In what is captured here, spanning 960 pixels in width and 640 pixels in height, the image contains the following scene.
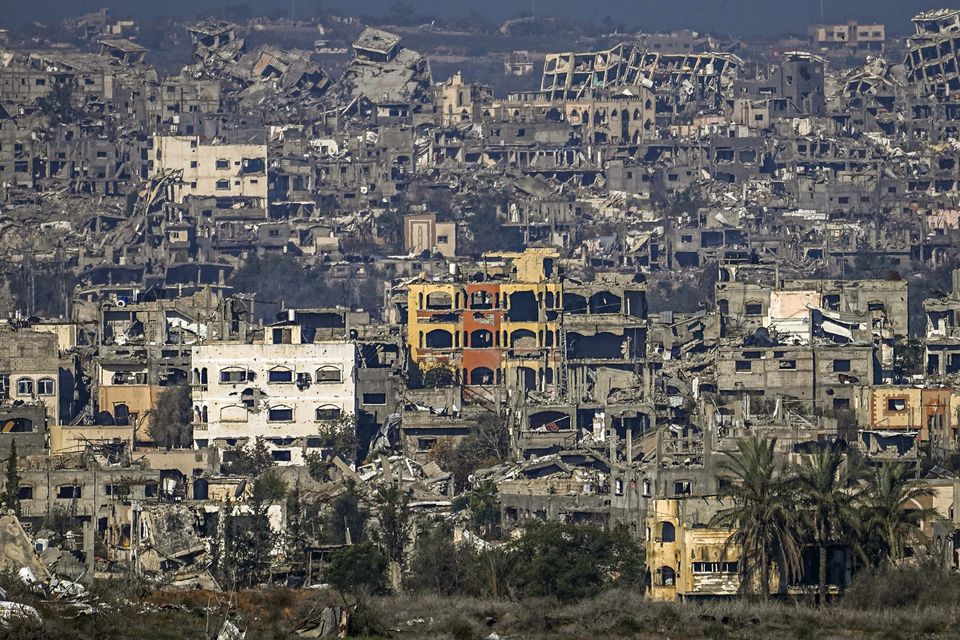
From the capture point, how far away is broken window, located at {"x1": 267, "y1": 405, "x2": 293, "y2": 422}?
64.0m

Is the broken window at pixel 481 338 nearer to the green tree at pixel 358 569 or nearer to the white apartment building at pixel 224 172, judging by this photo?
the green tree at pixel 358 569

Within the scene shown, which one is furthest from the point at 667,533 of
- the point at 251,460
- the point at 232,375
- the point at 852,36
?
the point at 852,36

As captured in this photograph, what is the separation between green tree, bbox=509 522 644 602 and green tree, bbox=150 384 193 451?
19662mm

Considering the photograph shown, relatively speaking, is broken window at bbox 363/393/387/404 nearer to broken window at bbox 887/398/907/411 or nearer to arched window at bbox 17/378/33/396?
arched window at bbox 17/378/33/396

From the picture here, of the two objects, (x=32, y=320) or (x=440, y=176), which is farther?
(x=440, y=176)

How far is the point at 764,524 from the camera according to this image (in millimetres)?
40656

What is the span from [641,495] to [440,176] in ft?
221

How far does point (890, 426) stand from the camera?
60406 mm

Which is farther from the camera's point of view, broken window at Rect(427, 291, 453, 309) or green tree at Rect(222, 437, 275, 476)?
broken window at Rect(427, 291, 453, 309)

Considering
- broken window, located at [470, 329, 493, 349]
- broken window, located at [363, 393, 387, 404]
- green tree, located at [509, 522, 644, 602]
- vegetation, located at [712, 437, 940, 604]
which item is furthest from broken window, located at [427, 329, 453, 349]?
A: vegetation, located at [712, 437, 940, 604]

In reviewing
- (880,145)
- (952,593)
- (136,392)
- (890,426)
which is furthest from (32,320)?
(880,145)

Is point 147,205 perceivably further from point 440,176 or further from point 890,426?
point 890,426

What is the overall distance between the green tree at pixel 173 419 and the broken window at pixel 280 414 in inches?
68.0

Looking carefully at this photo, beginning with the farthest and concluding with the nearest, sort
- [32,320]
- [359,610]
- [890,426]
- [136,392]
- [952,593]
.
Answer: [32,320] < [136,392] < [890,426] < [952,593] < [359,610]
